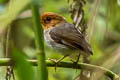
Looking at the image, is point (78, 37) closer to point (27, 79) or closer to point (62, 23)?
point (62, 23)

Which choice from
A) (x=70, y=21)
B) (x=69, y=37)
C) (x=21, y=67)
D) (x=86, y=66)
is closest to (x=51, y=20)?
(x=70, y=21)

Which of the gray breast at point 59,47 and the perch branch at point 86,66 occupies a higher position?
the perch branch at point 86,66

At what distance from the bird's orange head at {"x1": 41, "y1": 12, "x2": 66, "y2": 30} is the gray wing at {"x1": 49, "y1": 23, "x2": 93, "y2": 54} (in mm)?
70

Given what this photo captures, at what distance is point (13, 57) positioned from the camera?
2.14ft

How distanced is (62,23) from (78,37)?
21.1 inches

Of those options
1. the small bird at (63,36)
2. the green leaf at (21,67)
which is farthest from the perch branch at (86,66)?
the small bird at (63,36)

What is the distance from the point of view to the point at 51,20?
2746 millimetres

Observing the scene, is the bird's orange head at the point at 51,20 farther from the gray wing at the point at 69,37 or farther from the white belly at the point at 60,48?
the white belly at the point at 60,48

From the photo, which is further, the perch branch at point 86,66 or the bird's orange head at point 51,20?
the bird's orange head at point 51,20

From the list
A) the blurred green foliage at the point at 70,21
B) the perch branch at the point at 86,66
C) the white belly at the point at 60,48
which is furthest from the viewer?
the blurred green foliage at the point at 70,21

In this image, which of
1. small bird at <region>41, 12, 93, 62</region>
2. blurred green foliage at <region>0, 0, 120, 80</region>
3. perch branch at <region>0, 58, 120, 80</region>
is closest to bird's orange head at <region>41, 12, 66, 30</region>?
small bird at <region>41, 12, 93, 62</region>

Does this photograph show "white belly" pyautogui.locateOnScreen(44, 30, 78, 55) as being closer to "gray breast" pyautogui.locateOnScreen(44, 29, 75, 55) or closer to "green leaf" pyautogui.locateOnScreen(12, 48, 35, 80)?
"gray breast" pyautogui.locateOnScreen(44, 29, 75, 55)

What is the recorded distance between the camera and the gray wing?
221cm

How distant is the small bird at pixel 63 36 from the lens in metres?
2.27
